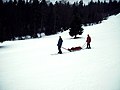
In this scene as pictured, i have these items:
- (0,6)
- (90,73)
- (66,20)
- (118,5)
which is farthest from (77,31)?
(118,5)

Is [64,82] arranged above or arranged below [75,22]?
below

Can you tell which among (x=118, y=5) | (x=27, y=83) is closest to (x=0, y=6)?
(x=27, y=83)

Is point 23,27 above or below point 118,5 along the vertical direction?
below

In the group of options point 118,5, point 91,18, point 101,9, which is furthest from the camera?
point 118,5

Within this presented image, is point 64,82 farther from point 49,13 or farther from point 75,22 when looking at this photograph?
point 49,13

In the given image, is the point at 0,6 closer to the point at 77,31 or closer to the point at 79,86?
the point at 77,31

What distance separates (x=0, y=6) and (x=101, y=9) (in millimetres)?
100587

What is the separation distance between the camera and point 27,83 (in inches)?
414

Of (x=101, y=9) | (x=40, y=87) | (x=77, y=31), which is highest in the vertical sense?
(x=101, y=9)

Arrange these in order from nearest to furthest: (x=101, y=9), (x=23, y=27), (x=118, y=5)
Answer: (x=23, y=27) < (x=101, y=9) < (x=118, y=5)

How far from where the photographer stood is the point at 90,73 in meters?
11.2

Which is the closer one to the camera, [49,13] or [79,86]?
[79,86]

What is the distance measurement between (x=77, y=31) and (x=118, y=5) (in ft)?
369

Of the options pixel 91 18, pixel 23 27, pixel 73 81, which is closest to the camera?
pixel 73 81
